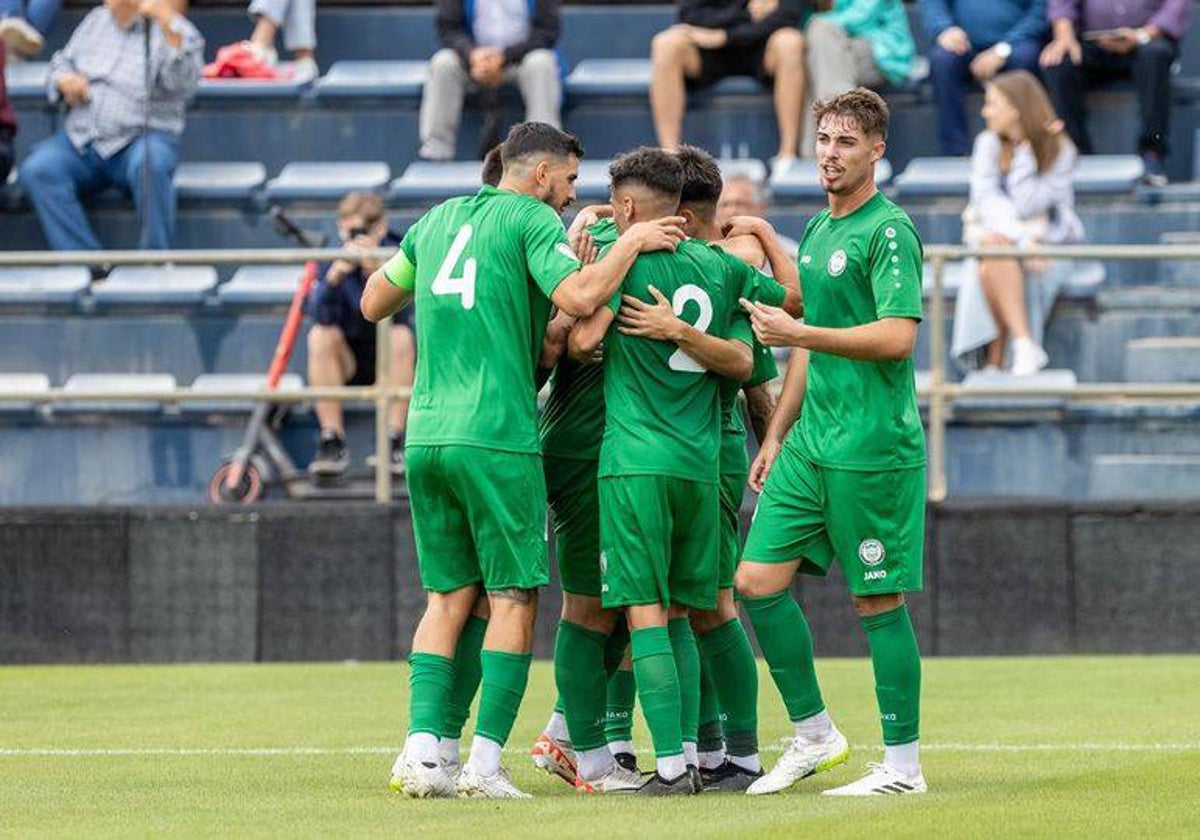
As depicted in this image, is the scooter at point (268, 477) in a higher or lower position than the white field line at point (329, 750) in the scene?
higher

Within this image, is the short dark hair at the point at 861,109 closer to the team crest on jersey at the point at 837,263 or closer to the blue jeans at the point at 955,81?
the team crest on jersey at the point at 837,263

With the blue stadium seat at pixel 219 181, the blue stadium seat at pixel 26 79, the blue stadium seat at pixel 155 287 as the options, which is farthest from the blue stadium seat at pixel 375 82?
the blue stadium seat at pixel 155 287

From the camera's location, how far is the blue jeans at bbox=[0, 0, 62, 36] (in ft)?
63.3

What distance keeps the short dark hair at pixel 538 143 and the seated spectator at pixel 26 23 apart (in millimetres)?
11186

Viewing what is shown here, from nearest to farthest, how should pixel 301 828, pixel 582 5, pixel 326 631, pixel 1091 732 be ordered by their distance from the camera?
pixel 301 828
pixel 1091 732
pixel 326 631
pixel 582 5

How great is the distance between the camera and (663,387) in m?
8.24

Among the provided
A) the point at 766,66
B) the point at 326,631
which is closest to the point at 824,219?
the point at 326,631

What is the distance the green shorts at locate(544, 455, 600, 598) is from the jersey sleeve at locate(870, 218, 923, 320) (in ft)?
3.79

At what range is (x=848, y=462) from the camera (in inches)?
323

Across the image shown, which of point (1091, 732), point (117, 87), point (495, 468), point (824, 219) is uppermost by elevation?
point (117, 87)

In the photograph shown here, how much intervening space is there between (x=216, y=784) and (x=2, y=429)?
6438 millimetres

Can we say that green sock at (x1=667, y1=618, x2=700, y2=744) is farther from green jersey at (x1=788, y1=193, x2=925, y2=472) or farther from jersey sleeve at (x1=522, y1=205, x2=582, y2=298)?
jersey sleeve at (x1=522, y1=205, x2=582, y2=298)

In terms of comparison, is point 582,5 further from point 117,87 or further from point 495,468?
point 495,468

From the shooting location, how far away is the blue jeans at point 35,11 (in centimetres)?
1930
